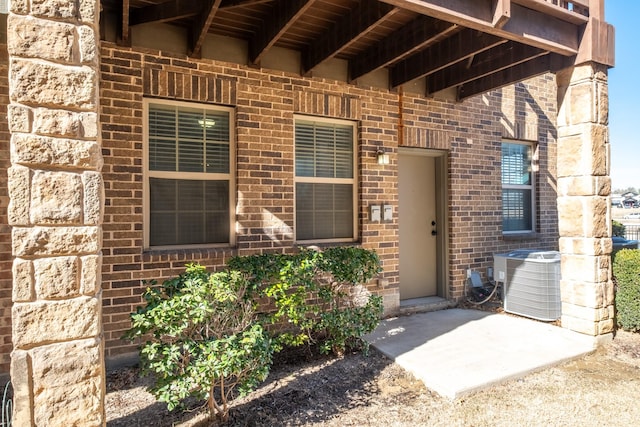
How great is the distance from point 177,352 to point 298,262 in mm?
1287

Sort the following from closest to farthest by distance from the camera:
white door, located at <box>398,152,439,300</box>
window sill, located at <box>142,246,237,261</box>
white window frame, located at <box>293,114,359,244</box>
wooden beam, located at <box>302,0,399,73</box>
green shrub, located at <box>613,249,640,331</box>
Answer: wooden beam, located at <box>302,0,399,73</box> → window sill, located at <box>142,246,237,261</box> → green shrub, located at <box>613,249,640,331</box> → white window frame, located at <box>293,114,359,244</box> → white door, located at <box>398,152,439,300</box>

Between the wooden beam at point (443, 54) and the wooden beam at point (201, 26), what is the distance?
2.55m

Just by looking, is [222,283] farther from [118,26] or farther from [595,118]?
[595,118]

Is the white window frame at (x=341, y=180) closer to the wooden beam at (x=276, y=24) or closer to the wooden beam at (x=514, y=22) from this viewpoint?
the wooden beam at (x=276, y=24)

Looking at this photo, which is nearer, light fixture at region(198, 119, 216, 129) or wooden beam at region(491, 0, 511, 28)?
wooden beam at region(491, 0, 511, 28)

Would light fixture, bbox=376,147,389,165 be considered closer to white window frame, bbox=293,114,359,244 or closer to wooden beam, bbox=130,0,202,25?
white window frame, bbox=293,114,359,244

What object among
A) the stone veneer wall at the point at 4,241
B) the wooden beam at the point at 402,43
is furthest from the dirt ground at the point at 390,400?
the wooden beam at the point at 402,43

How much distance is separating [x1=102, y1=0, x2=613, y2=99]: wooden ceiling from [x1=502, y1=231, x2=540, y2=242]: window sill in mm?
2555

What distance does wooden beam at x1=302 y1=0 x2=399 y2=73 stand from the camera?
→ 11.9ft

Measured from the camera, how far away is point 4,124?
3.35 m

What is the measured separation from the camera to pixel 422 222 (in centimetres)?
590

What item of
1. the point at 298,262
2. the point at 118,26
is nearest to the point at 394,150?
the point at 298,262

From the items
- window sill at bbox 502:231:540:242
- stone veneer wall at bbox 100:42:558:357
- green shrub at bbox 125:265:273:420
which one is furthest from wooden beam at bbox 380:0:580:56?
window sill at bbox 502:231:540:242

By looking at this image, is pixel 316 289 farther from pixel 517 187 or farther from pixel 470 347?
pixel 517 187
